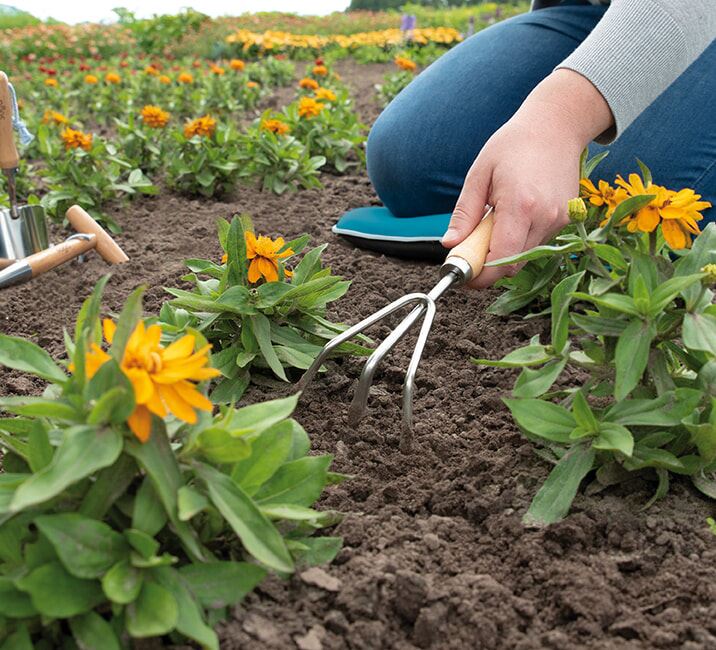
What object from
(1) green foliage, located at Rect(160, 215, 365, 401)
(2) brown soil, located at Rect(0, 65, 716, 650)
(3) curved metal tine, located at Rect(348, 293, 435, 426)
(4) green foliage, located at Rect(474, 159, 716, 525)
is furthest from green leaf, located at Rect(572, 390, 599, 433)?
(1) green foliage, located at Rect(160, 215, 365, 401)

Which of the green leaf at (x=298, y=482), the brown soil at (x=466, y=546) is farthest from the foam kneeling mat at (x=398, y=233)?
the green leaf at (x=298, y=482)

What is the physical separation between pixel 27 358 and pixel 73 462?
279mm

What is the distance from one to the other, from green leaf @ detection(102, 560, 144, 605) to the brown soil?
15 cm

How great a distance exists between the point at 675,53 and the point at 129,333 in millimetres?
1413

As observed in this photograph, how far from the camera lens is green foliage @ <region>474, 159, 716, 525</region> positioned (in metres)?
1.24

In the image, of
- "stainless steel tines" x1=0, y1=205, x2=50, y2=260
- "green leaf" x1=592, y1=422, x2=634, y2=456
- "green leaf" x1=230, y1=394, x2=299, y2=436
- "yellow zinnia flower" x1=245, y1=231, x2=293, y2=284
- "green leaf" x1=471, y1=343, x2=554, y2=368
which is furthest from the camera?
"stainless steel tines" x1=0, y1=205, x2=50, y2=260

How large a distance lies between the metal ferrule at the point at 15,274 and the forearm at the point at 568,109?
1386 millimetres

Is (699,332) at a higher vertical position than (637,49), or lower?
lower

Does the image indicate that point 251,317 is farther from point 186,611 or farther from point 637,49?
point 637,49

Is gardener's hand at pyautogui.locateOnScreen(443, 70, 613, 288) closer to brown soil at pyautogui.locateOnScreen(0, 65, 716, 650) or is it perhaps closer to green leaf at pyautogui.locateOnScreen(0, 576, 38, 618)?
brown soil at pyautogui.locateOnScreen(0, 65, 716, 650)

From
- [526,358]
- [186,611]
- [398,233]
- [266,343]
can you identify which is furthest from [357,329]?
[398,233]

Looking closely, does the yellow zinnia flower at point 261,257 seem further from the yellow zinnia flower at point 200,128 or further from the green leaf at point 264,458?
the yellow zinnia flower at point 200,128

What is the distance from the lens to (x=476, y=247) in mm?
1600

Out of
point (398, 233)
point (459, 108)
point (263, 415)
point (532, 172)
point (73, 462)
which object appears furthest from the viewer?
point (459, 108)
